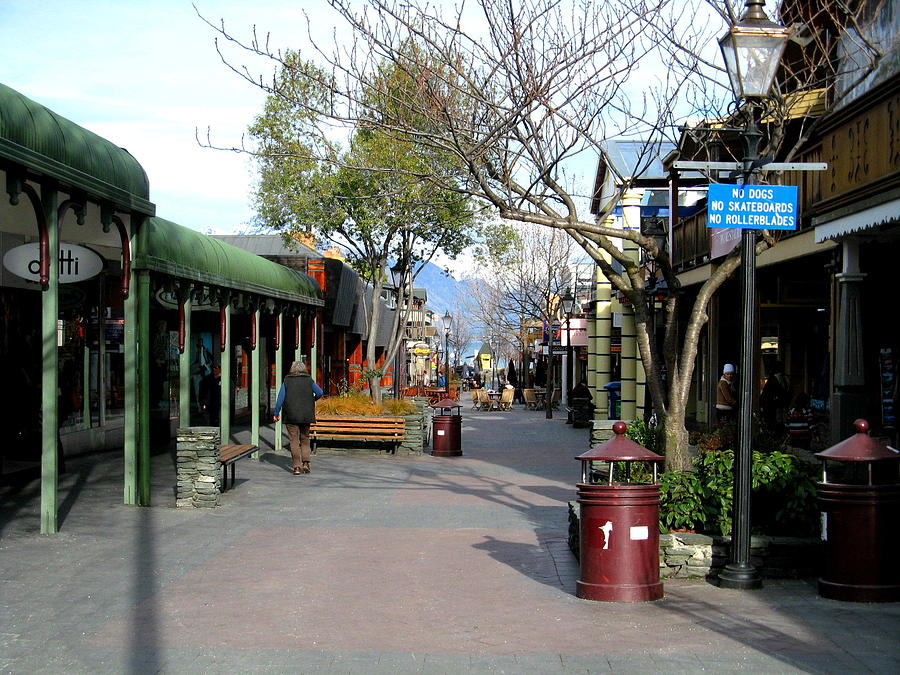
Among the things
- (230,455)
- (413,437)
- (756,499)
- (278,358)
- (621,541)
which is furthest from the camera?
(413,437)

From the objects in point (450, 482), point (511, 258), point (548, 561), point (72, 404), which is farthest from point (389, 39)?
point (511, 258)

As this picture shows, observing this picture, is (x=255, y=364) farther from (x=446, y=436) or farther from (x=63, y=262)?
(x=63, y=262)

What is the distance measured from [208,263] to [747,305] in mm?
9275

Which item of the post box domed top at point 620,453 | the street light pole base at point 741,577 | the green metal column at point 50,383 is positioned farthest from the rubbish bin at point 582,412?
the post box domed top at point 620,453

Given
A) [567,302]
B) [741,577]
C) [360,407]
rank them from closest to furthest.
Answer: [741,577], [360,407], [567,302]

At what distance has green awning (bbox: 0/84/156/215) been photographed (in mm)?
9297

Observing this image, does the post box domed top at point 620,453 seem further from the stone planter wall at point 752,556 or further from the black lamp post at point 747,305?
the stone planter wall at point 752,556

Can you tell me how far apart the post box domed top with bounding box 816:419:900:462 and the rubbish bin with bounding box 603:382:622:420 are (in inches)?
873

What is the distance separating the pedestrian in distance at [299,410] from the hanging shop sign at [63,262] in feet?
14.0

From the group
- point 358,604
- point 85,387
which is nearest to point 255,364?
point 85,387

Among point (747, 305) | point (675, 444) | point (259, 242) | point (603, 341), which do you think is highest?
point (259, 242)

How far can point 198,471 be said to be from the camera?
12531 millimetres

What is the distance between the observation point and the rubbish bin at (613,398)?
3030 centimetres

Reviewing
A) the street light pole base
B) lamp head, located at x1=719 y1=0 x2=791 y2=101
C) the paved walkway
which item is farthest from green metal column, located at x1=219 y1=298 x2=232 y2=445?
lamp head, located at x1=719 y1=0 x2=791 y2=101
